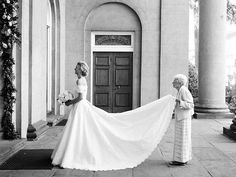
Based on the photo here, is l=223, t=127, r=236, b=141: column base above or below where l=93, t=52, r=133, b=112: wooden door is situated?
below

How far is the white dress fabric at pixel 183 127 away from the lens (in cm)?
639

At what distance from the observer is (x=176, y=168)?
6301 millimetres

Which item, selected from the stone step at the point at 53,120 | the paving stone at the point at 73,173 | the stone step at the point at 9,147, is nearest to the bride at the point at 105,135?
the paving stone at the point at 73,173

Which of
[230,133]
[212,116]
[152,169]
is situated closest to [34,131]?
[152,169]

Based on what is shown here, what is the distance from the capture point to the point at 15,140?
8.06m

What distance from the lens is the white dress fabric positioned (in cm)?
639

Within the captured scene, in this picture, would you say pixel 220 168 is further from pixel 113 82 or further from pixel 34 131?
pixel 113 82

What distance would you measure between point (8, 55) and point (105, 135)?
10.1 feet

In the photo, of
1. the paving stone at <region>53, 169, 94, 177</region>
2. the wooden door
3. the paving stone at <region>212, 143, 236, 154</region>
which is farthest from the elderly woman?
the wooden door

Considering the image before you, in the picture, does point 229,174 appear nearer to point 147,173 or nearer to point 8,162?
point 147,173

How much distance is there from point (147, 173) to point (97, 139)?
120 cm

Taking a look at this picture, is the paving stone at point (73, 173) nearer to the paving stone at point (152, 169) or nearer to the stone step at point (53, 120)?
the paving stone at point (152, 169)

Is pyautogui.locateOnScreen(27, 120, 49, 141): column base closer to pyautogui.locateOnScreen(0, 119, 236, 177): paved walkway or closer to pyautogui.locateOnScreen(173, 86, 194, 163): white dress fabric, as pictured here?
pyautogui.locateOnScreen(0, 119, 236, 177): paved walkway

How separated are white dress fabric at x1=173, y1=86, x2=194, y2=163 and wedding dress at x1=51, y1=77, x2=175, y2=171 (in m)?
0.38
